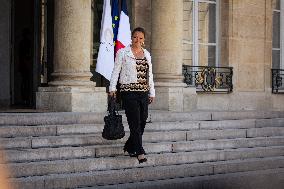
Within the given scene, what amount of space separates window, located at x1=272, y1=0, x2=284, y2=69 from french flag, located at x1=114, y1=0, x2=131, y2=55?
5991 millimetres

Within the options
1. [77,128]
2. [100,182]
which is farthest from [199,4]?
[100,182]

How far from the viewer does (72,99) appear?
1241 cm

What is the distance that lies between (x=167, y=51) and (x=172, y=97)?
3.45 ft

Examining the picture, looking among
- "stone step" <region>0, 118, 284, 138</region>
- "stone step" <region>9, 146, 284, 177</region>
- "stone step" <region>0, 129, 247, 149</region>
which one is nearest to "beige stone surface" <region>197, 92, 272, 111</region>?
"stone step" <region>0, 118, 284, 138</region>

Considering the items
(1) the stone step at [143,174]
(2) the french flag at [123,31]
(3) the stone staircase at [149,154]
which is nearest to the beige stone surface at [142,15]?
(2) the french flag at [123,31]

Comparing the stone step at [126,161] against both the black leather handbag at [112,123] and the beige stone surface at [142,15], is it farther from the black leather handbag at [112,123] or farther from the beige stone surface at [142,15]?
the beige stone surface at [142,15]

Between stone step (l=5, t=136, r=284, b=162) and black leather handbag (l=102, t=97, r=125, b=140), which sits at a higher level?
black leather handbag (l=102, t=97, r=125, b=140)

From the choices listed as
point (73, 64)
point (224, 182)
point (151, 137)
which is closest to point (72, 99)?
point (73, 64)

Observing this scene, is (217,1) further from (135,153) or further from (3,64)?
(135,153)

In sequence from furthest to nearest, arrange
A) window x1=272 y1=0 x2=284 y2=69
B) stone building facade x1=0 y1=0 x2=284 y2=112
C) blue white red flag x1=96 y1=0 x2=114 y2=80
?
window x1=272 y1=0 x2=284 y2=69 < blue white red flag x1=96 y1=0 x2=114 y2=80 < stone building facade x1=0 y1=0 x2=284 y2=112

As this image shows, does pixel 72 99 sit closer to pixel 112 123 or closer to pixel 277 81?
pixel 112 123

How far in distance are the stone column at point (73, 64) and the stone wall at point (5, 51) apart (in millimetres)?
3402

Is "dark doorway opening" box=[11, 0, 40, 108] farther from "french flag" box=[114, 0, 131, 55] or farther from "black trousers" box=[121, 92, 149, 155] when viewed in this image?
"black trousers" box=[121, 92, 149, 155]

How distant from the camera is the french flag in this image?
1411 cm
